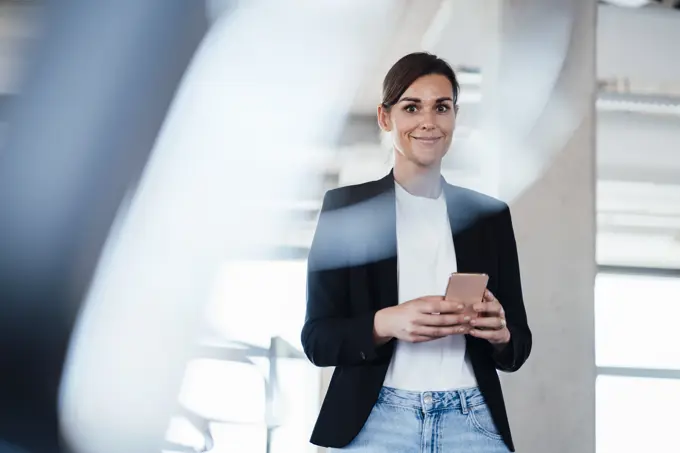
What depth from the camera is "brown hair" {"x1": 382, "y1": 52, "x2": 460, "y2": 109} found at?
2.56 ft

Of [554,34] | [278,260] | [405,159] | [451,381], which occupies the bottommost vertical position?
[451,381]

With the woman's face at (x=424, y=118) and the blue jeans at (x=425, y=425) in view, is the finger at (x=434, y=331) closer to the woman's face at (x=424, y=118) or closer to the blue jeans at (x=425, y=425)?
the blue jeans at (x=425, y=425)

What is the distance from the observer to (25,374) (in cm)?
29

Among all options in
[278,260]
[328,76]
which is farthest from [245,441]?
[328,76]

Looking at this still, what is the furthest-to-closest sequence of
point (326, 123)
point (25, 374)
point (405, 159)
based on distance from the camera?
point (326, 123)
point (405, 159)
point (25, 374)

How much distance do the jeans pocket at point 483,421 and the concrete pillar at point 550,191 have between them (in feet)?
1.59

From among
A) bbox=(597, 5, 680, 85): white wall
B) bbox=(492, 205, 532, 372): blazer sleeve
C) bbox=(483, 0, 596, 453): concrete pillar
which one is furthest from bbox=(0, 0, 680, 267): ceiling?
bbox=(492, 205, 532, 372): blazer sleeve

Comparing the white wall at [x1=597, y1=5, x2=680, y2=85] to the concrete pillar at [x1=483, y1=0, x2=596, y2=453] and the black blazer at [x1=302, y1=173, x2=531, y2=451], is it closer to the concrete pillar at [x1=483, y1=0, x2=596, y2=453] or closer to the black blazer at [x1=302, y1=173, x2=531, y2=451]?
the concrete pillar at [x1=483, y1=0, x2=596, y2=453]

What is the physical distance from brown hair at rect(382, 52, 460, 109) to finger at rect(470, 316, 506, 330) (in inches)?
10.1

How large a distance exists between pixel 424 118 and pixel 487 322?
0.78 feet

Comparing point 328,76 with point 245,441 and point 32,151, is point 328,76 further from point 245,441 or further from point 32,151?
point 32,151

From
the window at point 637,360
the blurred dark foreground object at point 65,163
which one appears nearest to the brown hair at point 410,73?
the blurred dark foreground object at point 65,163

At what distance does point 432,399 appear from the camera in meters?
0.66

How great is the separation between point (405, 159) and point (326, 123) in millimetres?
259
